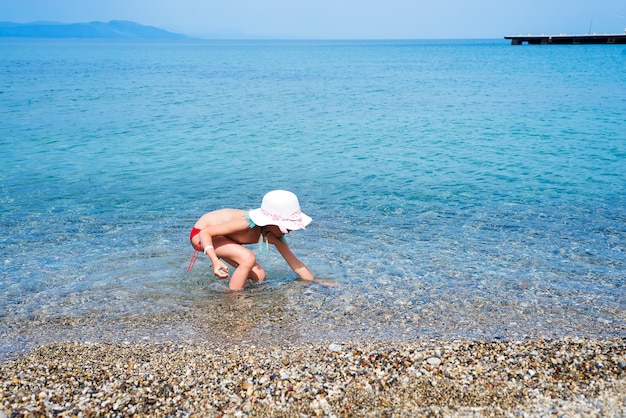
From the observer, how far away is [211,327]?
19.4 ft

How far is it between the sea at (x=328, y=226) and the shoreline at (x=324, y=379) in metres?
0.40

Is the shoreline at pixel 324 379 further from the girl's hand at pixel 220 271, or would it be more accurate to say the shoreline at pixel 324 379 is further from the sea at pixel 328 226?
the girl's hand at pixel 220 271

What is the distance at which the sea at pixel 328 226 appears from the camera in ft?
20.0

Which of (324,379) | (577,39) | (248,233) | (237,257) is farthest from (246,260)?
(577,39)

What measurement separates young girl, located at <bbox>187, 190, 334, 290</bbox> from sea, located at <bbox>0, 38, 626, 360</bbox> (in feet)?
0.87

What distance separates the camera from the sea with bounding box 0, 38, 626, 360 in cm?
Result: 609

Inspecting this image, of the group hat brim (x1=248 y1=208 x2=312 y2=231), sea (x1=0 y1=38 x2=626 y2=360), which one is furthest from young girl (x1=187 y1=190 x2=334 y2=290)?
sea (x1=0 y1=38 x2=626 y2=360)

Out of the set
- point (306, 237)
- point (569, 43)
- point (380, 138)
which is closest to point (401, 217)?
point (306, 237)

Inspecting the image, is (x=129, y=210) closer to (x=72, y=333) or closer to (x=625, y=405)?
(x=72, y=333)

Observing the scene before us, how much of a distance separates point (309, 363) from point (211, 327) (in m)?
1.42

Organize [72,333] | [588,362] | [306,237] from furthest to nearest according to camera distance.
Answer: [306,237]
[72,333]
[588,362]

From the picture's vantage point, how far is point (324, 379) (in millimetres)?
4617

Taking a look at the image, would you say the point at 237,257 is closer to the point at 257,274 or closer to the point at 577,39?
the point at 257,274

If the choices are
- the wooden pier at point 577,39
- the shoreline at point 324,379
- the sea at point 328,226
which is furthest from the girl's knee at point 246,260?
the wooden pier at point 577,39
